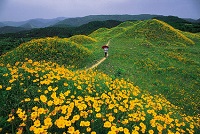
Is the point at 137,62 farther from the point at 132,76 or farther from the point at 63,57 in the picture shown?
the point at 63,57

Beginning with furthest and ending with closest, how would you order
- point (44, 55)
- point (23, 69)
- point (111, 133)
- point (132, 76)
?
point (44, 55) < point (132, 76) < point (23, 69) < point (111, 133)

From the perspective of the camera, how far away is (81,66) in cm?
2058

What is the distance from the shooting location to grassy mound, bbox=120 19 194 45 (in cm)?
3984

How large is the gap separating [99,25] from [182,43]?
12195cm

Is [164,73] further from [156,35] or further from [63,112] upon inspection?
[156,35]

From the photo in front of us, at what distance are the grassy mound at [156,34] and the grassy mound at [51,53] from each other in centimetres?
1881

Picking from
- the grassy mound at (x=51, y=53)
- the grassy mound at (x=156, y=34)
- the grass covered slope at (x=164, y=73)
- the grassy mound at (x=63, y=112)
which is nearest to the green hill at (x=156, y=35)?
the grassy mound at (x=156, y=34)

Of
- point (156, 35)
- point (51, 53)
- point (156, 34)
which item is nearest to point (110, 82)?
point (51, 53)

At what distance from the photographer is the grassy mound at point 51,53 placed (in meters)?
22.0

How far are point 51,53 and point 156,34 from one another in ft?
80.6

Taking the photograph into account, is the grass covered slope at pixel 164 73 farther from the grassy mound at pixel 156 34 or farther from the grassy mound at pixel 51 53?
the grassy mound at pixel 156 34

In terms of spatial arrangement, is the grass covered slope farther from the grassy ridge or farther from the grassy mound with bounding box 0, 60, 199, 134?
the grassy mound with bounding box 0, 60, 199, 134

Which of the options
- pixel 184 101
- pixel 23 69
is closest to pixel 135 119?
pixel 23 69

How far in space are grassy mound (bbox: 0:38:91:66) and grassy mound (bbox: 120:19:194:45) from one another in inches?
741
